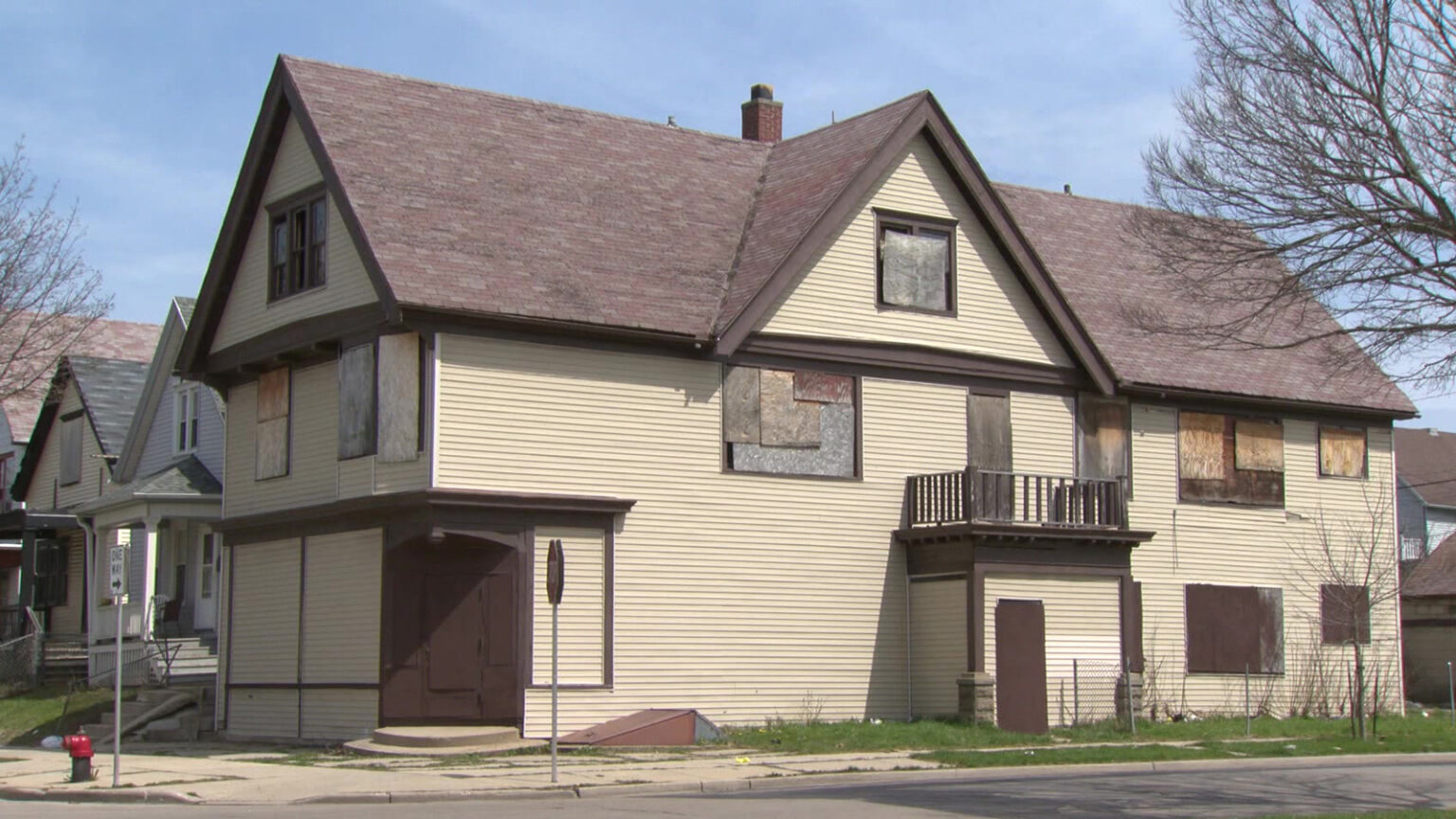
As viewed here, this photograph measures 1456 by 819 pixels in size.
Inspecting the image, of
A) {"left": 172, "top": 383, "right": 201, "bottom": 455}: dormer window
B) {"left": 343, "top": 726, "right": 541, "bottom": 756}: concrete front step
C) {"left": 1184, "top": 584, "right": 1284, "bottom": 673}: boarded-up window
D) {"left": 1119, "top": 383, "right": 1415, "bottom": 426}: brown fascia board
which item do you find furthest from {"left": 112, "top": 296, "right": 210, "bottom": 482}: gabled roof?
{"left": 1184, "top": 584, "right": 1284, "bottom": 673}: boarded-up window

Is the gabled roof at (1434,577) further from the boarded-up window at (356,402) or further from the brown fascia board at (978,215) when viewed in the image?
the boarded-up window at (356,402)

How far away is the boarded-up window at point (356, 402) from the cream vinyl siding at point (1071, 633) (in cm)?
1037

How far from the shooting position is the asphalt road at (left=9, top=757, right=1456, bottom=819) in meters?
16.9

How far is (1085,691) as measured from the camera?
30234 mm

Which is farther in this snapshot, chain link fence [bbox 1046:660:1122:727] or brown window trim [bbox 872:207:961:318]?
brown window trim [bbox 872:207:961:318]

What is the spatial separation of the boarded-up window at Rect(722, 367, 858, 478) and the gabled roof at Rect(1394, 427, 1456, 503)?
48191mm

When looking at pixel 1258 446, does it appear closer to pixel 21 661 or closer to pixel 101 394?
pixel 21 661

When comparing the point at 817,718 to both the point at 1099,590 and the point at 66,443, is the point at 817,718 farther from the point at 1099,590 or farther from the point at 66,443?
the point at 66,443

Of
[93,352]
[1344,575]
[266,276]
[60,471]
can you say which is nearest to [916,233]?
[266,276]

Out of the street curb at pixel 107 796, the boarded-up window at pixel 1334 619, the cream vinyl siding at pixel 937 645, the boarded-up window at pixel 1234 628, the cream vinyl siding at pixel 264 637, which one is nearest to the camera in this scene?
the street curb at pixel 107 796

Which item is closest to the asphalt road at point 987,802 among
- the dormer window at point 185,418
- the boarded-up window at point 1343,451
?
the boarded-up window at point 1343,451

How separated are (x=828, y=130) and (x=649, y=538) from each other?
9.56 m

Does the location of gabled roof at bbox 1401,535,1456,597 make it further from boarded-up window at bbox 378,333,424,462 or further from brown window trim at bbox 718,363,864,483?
boarded-up window at bbox 378,333,424,462

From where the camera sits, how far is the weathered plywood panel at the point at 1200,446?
33.9m
